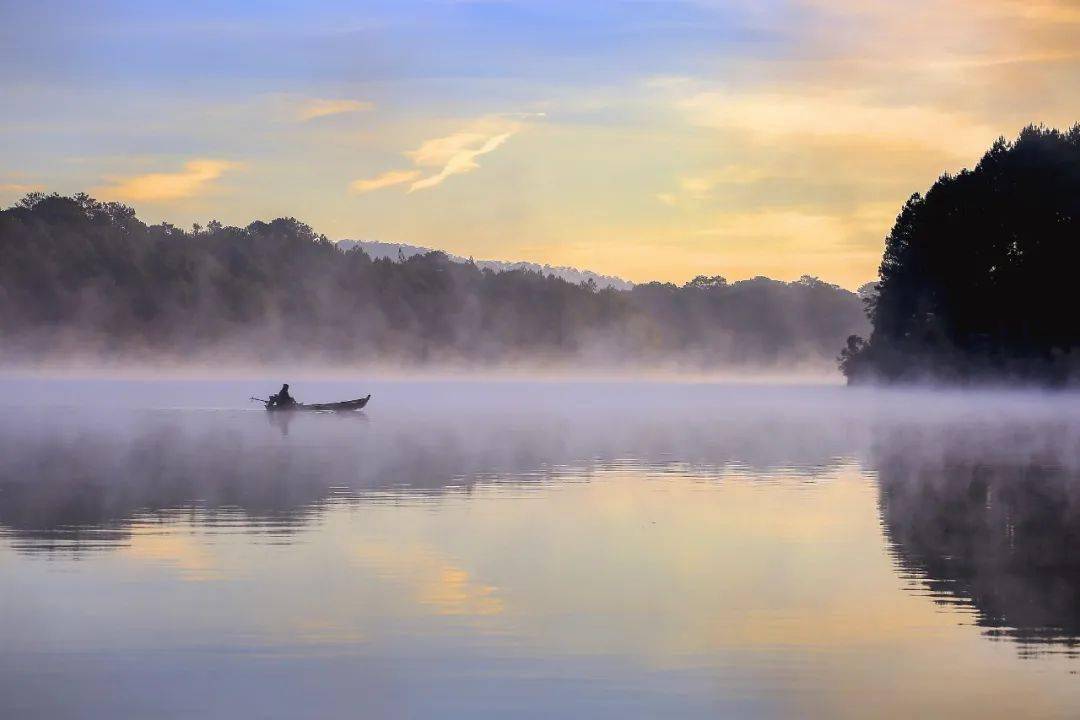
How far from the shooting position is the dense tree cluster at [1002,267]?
294 feet

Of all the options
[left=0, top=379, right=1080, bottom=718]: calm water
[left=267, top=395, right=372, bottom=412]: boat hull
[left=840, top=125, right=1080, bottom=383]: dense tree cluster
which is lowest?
[left=0, top=379, right=1080, bottom=718]: calm water

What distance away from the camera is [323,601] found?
1761 centimetres

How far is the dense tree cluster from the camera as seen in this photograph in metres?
89.6

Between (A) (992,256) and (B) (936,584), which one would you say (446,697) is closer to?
(B) (936,584)

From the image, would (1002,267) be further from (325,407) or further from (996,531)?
(996,531)

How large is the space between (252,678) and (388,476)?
21047 mm

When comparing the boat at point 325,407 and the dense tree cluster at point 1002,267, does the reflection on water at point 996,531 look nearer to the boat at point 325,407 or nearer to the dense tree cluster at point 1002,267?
the boat at point 325,407

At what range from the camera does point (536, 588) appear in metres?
18.7

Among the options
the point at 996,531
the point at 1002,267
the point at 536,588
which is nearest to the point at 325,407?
the point at 1002,267

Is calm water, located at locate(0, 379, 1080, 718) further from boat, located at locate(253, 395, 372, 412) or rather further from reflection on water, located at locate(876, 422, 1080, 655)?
boat, located at locate(253, 395, 372, 412)

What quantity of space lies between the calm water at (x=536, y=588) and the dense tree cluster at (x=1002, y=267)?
52334 millimetres

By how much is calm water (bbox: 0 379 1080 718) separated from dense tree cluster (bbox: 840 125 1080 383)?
5233 centimetres

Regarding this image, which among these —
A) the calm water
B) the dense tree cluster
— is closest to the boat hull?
the calm water

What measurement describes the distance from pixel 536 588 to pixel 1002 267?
78.5m
